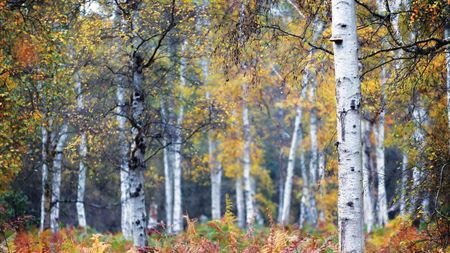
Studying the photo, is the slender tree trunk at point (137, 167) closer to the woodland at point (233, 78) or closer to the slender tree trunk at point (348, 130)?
the woodland at point (233, 78)

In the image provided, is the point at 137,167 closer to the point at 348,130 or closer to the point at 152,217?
the point at 348,130

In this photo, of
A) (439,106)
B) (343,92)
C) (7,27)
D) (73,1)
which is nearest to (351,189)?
(343,92)

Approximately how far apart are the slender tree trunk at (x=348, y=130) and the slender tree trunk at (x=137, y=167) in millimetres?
4920

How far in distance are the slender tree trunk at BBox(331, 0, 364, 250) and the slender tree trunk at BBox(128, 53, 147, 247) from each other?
4920mm

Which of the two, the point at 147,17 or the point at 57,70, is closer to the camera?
the point at 147,17

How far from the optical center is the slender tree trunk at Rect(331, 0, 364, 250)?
221 inches

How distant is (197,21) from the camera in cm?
1044

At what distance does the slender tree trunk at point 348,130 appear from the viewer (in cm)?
561

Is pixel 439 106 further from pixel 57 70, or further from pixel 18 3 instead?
pixel 18 3

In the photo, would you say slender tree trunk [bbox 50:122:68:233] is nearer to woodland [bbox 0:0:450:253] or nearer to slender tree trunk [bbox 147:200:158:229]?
woodland [bbox 0:0:450:253]

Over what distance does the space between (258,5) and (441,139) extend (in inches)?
154

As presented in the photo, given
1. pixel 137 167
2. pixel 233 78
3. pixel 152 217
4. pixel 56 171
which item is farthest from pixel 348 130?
pixel 152 217

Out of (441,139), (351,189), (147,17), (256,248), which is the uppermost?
(147,17)

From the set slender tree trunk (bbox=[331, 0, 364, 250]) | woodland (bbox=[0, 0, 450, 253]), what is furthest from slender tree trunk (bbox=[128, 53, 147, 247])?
slender tree trunk (bbox=[331, 0, 364, 250])
